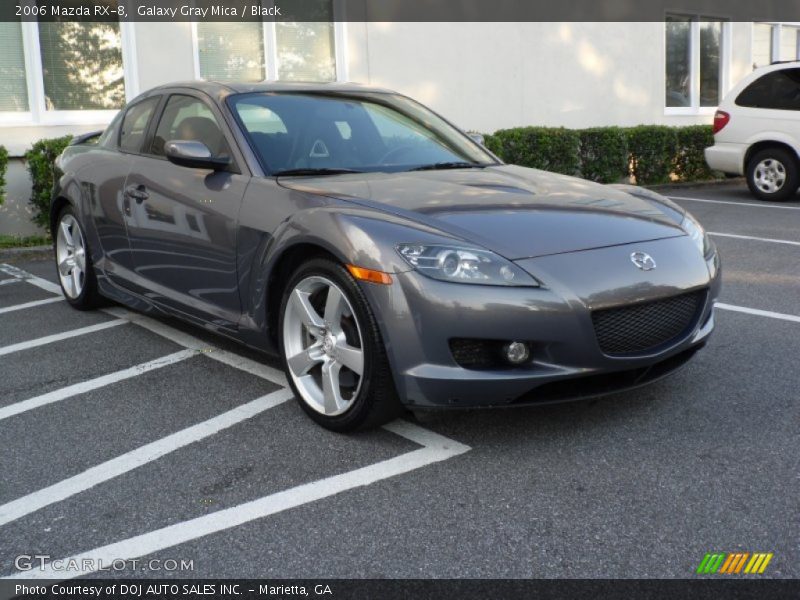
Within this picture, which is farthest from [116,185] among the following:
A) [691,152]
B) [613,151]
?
[691,152]

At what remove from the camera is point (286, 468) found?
141 inches

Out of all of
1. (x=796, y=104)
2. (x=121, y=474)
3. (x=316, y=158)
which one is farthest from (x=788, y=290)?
(x=796, y=104)

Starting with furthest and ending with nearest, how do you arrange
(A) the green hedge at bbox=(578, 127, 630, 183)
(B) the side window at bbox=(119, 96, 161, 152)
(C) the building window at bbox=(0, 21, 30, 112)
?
(A) the green hedge at bbox=(578, 127, 630, 183), (C) the building window at bbox=(0, 21, 30, 112), (B) the side window at bbox=(119, 96, 161, 152)

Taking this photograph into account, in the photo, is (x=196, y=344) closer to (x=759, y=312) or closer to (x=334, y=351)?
(x=334, y=351)

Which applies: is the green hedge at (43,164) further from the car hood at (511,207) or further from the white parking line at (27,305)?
the car hood at (511,207)

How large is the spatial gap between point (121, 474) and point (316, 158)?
1848 millimetres

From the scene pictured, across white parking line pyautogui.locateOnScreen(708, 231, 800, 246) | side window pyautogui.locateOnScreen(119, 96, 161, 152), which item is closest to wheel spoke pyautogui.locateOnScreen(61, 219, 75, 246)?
side window pyautogui.locateOnScreen(119, 96, 161, 152)

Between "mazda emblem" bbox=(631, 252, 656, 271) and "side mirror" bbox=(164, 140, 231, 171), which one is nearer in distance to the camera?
"mazda emblem" bbox=(631, 252, 656, 271)

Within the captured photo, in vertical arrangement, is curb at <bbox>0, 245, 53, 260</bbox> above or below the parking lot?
above

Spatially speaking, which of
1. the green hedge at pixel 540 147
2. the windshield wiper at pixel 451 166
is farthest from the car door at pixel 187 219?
the green hedge at pixel 540 147

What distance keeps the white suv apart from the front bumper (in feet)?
30.3

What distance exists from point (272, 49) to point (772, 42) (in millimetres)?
12167

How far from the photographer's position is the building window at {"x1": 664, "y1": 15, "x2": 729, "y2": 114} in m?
16.9

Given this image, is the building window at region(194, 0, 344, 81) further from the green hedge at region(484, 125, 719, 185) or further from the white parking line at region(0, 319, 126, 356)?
the white parking line at region(0, 319, 126, 356)
